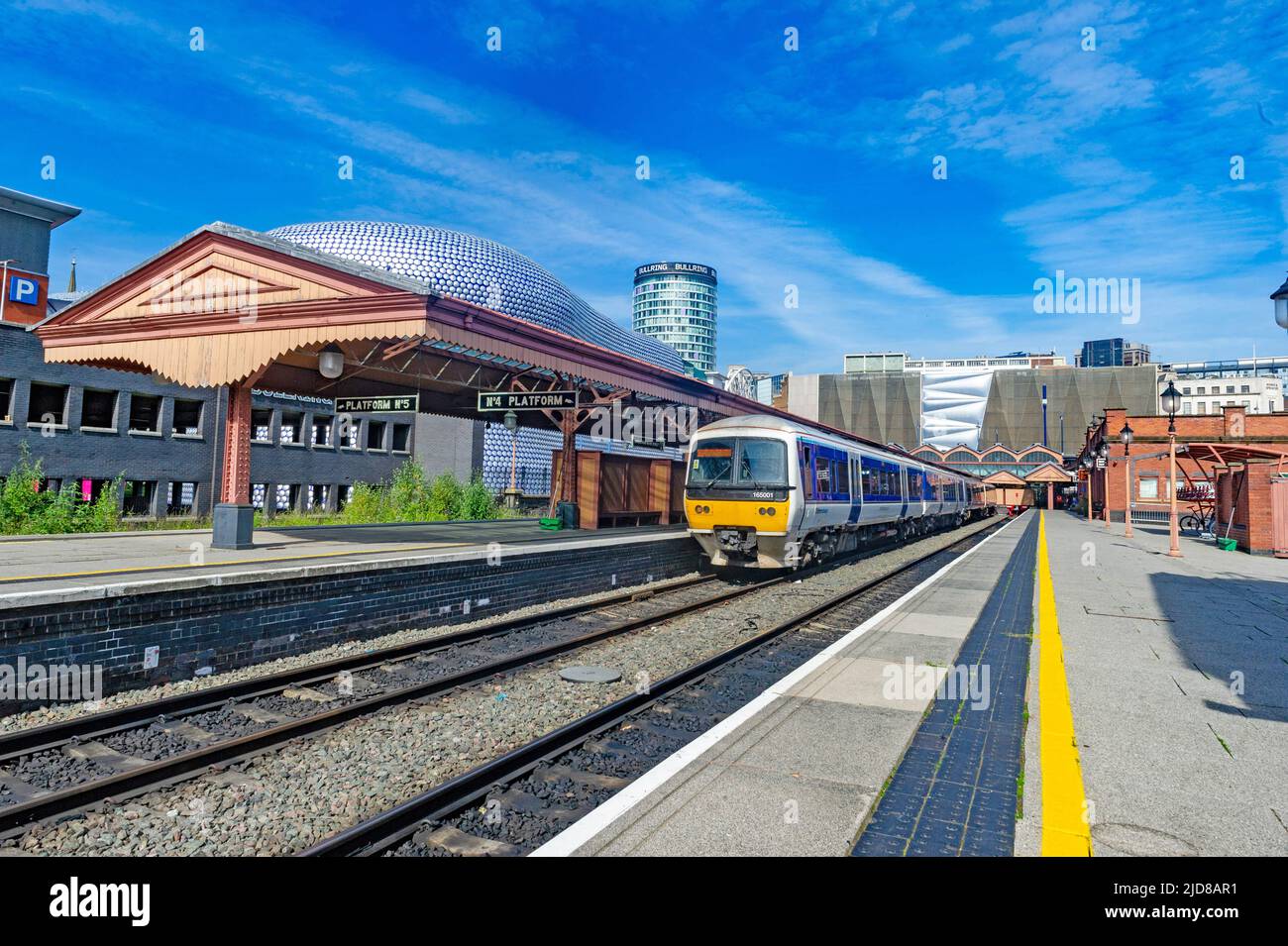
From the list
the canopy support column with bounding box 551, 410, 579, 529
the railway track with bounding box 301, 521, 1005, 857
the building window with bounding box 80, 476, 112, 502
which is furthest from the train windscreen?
the building window with bounding box 80, 476, 112, 502

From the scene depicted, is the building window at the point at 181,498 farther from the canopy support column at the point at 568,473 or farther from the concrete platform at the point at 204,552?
the canopy support column at the point at 568,473

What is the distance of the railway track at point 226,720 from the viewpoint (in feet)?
16.4

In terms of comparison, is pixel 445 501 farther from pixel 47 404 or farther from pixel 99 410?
pixel 47 404

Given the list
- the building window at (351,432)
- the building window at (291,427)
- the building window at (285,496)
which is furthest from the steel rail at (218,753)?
the building window at (351,432)

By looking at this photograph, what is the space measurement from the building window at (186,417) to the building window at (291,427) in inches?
152

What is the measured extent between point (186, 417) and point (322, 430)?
6.59m

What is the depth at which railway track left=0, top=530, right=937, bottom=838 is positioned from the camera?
5004mm

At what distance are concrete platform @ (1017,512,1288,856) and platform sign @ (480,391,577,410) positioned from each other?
986cm

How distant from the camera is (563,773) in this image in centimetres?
529

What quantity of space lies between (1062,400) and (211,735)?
12646cm

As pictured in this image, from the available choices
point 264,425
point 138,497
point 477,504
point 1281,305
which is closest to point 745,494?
point 1281,305

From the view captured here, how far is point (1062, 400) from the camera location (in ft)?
367
